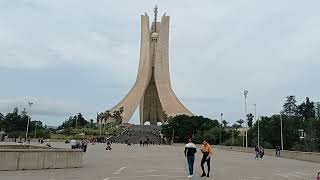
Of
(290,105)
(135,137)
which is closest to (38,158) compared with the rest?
(135,137)

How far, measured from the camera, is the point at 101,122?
340ft

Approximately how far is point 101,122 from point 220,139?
4141 cm

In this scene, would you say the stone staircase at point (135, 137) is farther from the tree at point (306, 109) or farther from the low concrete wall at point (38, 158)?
the low concrete wall at point (38, 158)

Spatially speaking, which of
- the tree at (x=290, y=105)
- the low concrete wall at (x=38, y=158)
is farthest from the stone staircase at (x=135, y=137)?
the low concrete wall at (x=38, y=158)

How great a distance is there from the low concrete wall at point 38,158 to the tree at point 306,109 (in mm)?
86794

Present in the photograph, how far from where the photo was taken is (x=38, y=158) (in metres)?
12.9

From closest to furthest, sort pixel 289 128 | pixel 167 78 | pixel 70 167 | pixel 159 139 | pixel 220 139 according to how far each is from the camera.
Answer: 1. pixel 70 167
2. pixel 289 128
3. pixel 220 139
4. pixel 159 139
5. pixel 167 78

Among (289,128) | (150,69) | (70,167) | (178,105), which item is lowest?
(70,167)

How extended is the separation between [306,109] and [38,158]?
90.2m

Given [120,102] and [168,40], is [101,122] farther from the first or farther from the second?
[168,40]

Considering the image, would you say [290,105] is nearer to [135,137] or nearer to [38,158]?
[135,137]

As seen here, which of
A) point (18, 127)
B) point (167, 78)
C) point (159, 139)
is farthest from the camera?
point (167, 78)

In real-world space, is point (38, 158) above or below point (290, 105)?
below

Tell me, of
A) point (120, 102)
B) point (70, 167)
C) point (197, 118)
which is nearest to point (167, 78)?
point (120, 102)
